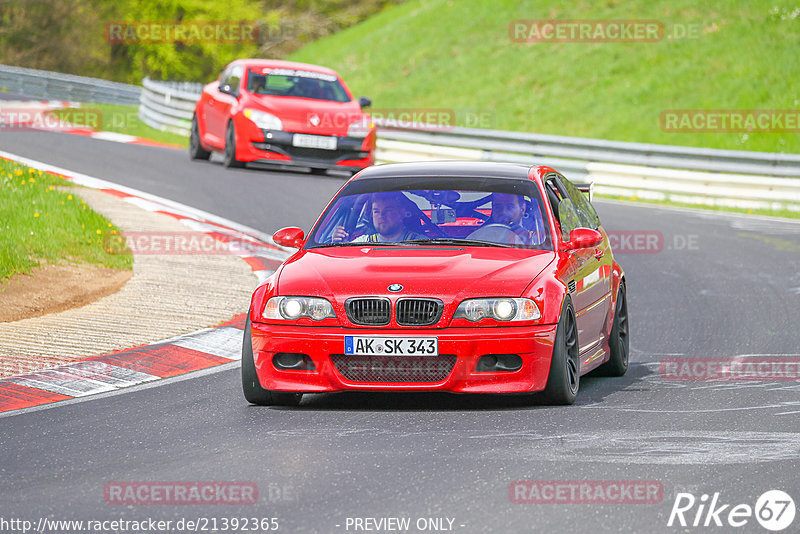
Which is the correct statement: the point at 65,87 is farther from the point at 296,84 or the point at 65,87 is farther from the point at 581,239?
the point at 581,239

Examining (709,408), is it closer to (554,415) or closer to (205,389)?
(554,415)

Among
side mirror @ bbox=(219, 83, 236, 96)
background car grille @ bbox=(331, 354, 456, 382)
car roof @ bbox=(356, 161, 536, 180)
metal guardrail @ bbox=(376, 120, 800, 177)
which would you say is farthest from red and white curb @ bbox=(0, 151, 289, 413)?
metal guardrail @ bbox=(376, 120, 800, 177)

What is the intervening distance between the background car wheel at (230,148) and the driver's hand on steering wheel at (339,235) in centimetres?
1267

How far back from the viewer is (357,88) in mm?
40969

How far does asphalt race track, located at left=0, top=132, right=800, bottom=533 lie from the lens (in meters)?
5.68

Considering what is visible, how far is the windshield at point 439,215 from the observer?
28.1ft

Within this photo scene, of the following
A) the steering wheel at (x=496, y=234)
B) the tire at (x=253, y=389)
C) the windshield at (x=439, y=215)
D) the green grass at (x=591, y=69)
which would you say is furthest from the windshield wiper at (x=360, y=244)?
the green grass at (x=591, y=69)

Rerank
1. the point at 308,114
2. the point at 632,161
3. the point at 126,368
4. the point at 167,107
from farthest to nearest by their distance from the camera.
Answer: the point at 167,107
the point at 632,161
the point at 308,114
the point at 126,368

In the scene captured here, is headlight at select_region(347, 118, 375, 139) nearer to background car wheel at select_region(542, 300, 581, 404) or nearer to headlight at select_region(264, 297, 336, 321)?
background car wheel at select_region(542, 300, 581, 404)

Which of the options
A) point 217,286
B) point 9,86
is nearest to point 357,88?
point 9,86

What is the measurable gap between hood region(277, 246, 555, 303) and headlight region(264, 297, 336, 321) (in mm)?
39

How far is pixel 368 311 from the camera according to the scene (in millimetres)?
7645

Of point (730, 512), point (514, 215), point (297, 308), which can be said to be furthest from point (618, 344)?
point (730, 512)

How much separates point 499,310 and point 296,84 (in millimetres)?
14858
